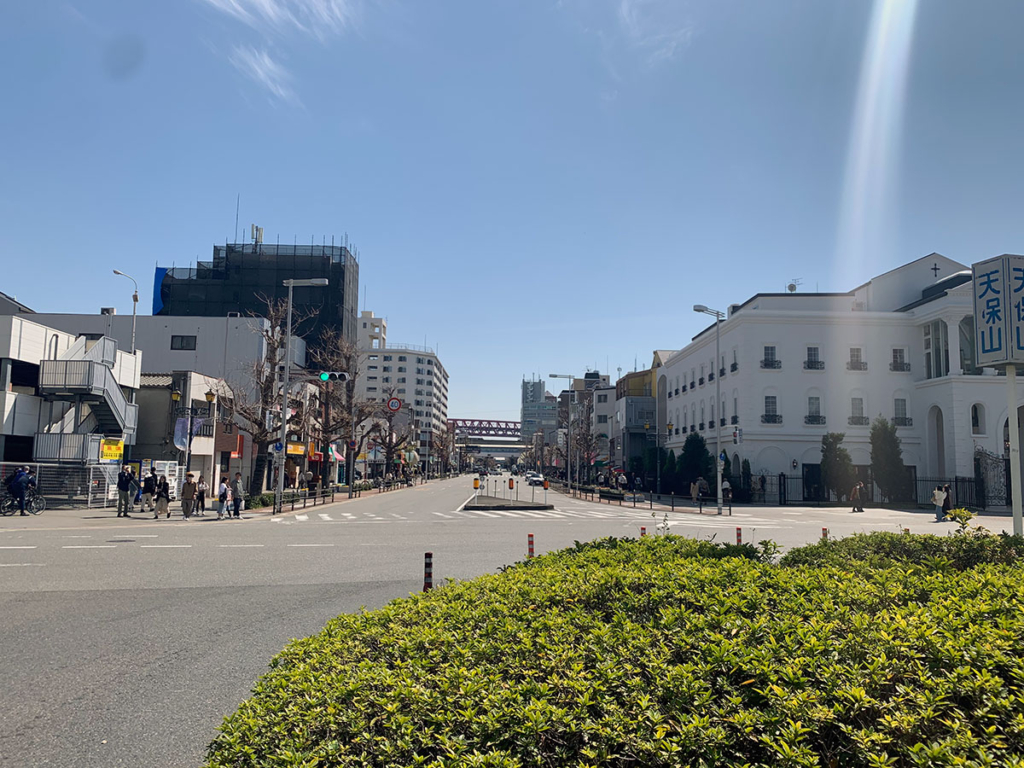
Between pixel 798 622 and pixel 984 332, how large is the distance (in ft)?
36.5

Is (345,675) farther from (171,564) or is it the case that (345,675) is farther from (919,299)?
(919,299)

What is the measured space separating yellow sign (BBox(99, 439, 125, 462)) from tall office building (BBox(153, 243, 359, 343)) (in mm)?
48618

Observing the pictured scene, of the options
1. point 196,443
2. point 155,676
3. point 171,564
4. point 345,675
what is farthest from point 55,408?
point 345,675

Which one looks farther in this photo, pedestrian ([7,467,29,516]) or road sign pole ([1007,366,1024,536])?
pedestrian ([7,467,29,516])

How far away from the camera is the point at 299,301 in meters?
82.4

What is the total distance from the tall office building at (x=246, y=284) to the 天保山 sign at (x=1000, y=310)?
2996 inches

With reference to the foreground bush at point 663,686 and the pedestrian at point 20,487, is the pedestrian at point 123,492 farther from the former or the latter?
the foreground bush at point 663,686

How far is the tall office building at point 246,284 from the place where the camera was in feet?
276

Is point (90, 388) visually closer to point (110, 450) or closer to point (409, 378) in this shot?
point (110, 450)

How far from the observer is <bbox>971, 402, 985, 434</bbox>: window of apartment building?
47750mm

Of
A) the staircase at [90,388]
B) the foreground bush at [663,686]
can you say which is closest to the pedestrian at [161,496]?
the staircase at [90,388]

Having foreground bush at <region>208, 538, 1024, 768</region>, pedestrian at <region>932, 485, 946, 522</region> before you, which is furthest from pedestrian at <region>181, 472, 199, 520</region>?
pedestrian at <region>932, 485, 946, 522</region>

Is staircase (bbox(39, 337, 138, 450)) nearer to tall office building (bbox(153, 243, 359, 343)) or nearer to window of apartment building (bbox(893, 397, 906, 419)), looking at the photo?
tall office building (bbox(153, 243, 359, 343))

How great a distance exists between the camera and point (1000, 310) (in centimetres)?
1222
